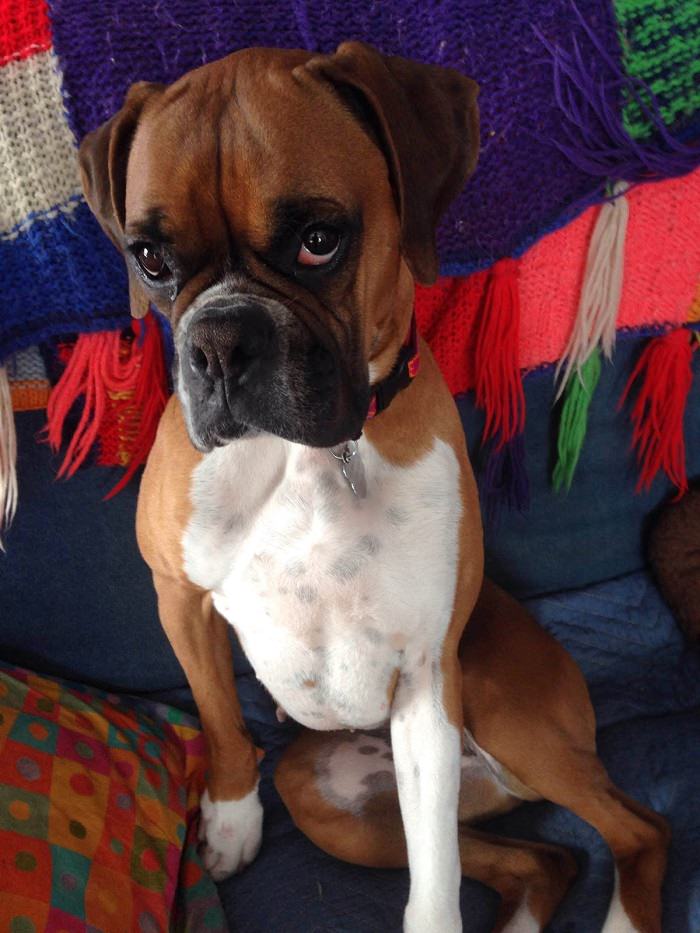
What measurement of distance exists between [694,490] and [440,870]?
3.06 ft

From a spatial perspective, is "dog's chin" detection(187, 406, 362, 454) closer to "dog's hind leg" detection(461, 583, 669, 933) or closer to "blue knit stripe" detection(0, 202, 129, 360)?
"blue knit stripe" detection(0, 202, 129, 360)

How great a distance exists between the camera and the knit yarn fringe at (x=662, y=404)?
1614mm

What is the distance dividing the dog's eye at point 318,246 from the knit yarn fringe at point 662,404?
84 centimetres

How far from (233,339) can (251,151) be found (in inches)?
7.7

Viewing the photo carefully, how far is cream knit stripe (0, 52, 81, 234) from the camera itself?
4.03 feet

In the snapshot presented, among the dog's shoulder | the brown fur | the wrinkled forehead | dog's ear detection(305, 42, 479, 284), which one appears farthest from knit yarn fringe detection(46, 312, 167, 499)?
the brown fur

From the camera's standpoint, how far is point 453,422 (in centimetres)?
126

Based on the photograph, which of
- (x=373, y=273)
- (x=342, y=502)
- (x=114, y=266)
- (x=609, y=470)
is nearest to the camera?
(x=373, y=273)

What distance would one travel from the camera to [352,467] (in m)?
A: 1.19

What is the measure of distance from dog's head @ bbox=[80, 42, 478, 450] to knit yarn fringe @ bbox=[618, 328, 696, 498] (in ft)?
2.29

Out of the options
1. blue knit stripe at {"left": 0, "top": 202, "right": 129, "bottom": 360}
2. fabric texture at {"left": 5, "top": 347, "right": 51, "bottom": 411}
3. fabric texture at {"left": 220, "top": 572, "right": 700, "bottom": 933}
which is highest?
blue knit stripe at {"left": 0, "top": 202, "right": 129, "bottom": 360}

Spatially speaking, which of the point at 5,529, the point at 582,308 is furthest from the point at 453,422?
the point at 5,529

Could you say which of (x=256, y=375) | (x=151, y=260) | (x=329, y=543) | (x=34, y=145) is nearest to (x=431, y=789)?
(x=329, y=543)

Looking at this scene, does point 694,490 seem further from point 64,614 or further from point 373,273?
point 64,614
